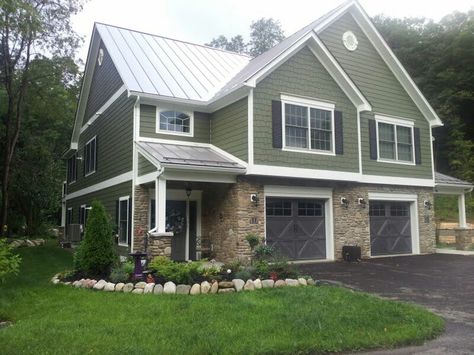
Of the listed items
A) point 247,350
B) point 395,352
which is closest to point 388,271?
point 395,352

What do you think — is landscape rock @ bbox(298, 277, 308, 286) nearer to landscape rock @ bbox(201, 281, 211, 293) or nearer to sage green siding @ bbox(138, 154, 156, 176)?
landscape rock @ bbox(201, 281, 211, 293)

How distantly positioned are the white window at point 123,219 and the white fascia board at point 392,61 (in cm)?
1095

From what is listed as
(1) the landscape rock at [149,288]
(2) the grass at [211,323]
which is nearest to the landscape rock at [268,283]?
(2) the grass at [211,323]

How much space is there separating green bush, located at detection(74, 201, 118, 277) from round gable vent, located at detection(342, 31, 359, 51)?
11257mm

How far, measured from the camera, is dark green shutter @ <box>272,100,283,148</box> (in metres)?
13.4

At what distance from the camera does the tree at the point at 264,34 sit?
4856 centimetres

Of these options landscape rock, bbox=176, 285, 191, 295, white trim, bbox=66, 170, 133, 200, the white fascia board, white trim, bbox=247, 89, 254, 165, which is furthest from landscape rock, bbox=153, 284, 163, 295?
the white fascia board

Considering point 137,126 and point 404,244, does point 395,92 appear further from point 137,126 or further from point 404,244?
point 137,126

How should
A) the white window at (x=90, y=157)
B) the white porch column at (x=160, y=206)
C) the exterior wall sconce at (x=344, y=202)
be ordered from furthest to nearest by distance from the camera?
the white window at (x=90, y=157), the exterior wall sconce at (x=344, y=202), the white porch column at (x=160, y=206)

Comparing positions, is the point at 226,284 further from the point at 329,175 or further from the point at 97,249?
the point at 329,175

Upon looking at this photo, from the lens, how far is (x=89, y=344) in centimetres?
544

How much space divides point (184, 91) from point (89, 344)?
10.8 meters

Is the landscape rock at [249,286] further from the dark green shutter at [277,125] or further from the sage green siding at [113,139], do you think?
the sage green siding at [113,139]

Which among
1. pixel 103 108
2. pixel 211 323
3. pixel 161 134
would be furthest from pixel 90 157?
pixel 211 323
